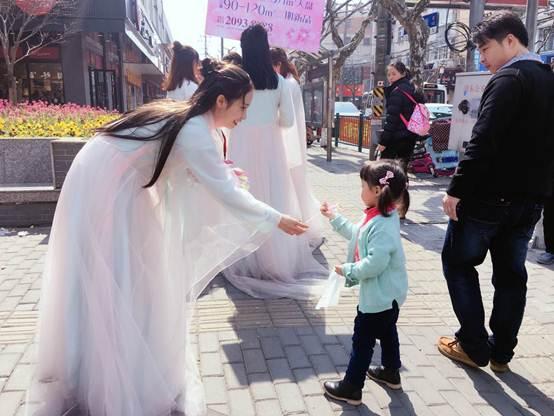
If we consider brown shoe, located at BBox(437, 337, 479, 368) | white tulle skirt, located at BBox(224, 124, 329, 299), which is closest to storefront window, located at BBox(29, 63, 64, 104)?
white tulle skirt, located at BBox(224, 124, 329, 299)

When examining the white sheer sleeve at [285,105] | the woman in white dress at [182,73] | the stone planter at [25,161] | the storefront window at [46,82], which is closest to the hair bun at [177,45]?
the woman in white dress at [182,73]

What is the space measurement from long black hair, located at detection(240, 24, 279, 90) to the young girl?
1.71 m

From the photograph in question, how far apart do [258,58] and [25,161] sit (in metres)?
3.76

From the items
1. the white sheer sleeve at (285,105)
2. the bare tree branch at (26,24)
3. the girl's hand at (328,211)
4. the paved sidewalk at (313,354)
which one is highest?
the bare tree branch at (26,24)

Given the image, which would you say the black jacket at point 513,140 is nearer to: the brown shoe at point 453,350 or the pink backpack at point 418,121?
the brown shoe at point 453,350

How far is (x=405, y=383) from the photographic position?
9.27 ft

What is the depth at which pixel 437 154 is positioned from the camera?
10.5m

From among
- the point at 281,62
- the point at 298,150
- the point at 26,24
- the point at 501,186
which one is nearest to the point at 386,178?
the point at 501,186

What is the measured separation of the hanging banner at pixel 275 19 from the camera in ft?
19.9

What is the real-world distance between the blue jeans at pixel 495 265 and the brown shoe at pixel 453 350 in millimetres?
84

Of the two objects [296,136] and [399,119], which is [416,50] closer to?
[399,119]

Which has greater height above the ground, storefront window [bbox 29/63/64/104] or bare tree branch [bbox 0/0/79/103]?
bare tree branch [bbox 0/0/79/103]

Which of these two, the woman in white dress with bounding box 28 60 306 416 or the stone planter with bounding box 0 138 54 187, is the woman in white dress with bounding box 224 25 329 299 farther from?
the stone planter with bounding box 0 138 54 187

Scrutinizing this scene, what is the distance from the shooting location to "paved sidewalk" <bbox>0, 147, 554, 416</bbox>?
263 centimetres
